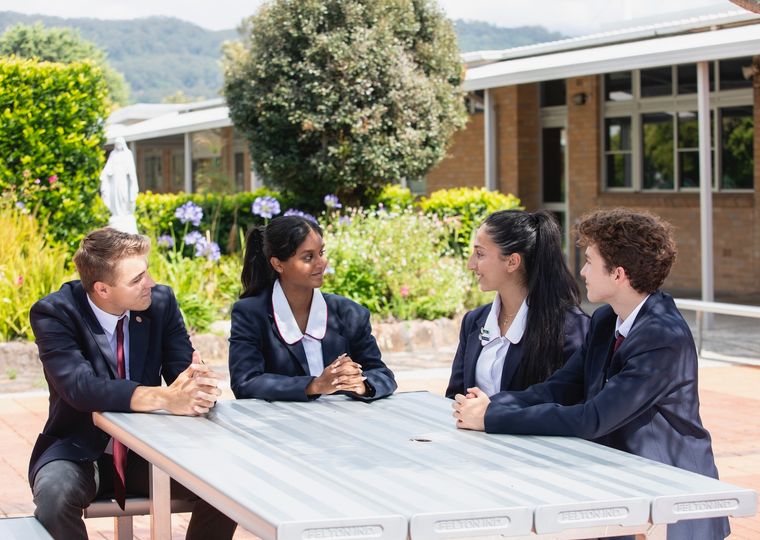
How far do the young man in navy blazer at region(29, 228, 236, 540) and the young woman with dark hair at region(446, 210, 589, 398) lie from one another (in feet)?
3.20

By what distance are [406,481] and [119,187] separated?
1047 centimetres

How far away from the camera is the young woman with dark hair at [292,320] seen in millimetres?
4832

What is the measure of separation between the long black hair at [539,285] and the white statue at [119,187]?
9119 millimetres

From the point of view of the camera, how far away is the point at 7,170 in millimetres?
12641

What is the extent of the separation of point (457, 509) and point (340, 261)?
33.5ft

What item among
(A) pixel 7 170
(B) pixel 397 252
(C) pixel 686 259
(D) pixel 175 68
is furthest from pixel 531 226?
(D) pixel 175 68

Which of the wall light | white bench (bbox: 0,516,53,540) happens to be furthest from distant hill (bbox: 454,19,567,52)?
white bench (bbox: 0,516,53,540)

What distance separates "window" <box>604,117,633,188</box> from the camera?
65.9 feet

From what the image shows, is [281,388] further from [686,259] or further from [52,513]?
[686,259]

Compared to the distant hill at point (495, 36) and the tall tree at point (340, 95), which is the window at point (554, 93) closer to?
the tall tree at point (340, 95)

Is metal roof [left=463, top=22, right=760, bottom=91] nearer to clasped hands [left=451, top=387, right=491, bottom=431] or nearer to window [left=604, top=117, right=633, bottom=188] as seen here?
window [left=604, top=117, right=633, bottom=188]

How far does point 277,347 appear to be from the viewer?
4844mm

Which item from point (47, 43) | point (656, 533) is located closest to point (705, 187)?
point (656, 533)

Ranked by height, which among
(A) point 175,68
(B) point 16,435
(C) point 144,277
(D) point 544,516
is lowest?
(B) point 16,435
